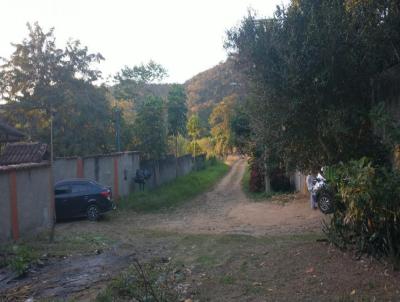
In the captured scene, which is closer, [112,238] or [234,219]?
[112,238]

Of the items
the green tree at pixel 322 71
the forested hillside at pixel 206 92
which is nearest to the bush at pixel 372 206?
the green tree at pixel 322 71

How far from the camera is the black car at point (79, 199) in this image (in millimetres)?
17156

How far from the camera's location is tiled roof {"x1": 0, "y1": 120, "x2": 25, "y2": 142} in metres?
18.8

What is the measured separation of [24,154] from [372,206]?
43.6 feet

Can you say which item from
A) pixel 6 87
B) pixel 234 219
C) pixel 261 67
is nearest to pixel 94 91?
pixel 6 87

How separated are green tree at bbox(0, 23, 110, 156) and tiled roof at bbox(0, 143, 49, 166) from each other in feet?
25.8

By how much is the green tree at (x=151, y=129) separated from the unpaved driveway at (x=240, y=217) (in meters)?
3.93

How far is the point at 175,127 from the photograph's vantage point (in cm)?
2947

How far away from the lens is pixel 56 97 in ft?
86.7

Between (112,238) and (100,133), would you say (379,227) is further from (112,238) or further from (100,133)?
(100,133)

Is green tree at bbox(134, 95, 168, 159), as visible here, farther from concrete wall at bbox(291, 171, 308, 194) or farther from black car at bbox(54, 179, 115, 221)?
black car at bbox(54, 179, 115, 221)

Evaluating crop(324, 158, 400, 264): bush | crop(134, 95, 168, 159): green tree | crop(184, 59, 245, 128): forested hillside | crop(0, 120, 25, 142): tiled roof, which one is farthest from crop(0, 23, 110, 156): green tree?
crop(184, 59, 245, 128): forested hillside

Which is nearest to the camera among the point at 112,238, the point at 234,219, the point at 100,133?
the point at 112,238

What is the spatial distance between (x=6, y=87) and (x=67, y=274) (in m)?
20.8
